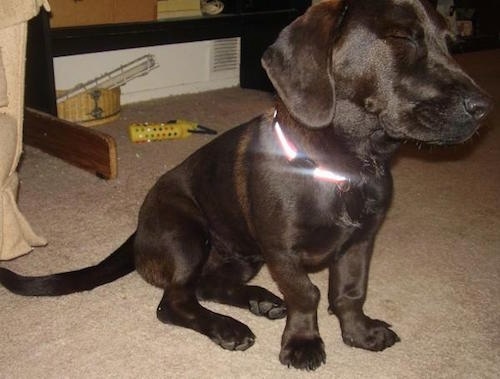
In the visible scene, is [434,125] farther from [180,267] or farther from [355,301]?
[180,267]

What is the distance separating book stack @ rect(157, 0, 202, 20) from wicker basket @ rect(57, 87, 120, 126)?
47cm

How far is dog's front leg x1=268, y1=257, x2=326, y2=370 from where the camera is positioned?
53.9 inches

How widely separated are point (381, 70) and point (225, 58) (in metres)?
2.69

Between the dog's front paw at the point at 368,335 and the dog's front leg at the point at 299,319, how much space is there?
0.09m

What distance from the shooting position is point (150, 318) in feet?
5.04

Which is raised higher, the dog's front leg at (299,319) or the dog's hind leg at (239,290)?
the dog's front leg at (299,319)

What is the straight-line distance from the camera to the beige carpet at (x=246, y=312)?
1.37 metres

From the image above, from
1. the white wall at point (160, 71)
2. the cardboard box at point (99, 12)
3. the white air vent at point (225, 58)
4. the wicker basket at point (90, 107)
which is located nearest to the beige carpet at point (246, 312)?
the wicker basket at point (90, 107)

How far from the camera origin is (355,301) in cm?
148

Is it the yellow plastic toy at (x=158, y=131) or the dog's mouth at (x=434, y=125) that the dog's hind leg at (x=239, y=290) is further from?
the yellow plastic toy at (x=158, y=131)

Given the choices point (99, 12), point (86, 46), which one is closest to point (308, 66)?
point (86, 46)

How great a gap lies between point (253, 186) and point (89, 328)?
526mm

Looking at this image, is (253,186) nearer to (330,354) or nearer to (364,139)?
(364,139)

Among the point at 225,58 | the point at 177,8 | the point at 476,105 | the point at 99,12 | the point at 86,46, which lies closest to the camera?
the point at 476,105
